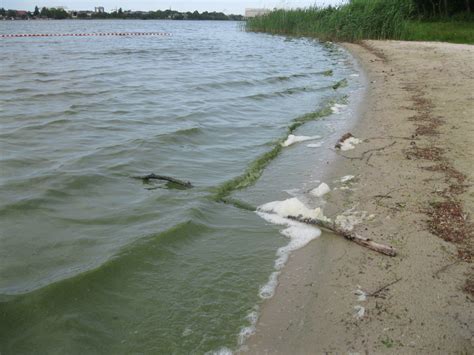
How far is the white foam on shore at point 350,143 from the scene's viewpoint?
6.11 m

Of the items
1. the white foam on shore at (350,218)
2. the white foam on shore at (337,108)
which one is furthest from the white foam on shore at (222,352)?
the white foam on shore at (337,108)

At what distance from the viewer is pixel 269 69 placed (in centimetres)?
1617

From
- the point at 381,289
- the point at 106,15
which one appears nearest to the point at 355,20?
the point at 381,289

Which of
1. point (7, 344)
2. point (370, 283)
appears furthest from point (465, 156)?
point (7, 344)

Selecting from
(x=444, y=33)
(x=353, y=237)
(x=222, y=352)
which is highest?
(x=444, y=33)

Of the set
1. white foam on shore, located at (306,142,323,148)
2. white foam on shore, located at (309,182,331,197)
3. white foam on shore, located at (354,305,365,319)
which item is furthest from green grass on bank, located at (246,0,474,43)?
white foam on shore, located at (354,305,365,319)

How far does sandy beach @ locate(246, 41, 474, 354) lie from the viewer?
2475 mm

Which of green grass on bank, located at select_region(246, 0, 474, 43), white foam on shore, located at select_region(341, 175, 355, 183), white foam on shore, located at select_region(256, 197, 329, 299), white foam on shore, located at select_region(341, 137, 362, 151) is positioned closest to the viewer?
white foam on shore, located at select_region(256, 197, 329, 299)

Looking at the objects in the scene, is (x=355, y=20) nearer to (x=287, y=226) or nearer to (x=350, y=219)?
(x=350, y=219)

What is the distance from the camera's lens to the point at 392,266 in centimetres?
314

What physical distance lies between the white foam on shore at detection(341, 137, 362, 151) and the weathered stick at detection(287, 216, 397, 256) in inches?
94.4

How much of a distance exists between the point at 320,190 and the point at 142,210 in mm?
1895

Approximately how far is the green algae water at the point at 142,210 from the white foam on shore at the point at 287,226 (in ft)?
0.22

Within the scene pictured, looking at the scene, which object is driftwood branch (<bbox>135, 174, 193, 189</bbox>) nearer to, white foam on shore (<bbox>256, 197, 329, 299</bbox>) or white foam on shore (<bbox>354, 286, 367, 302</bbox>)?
white foam on shore (<bbox>256, 197, 329, 299</bbox>)
